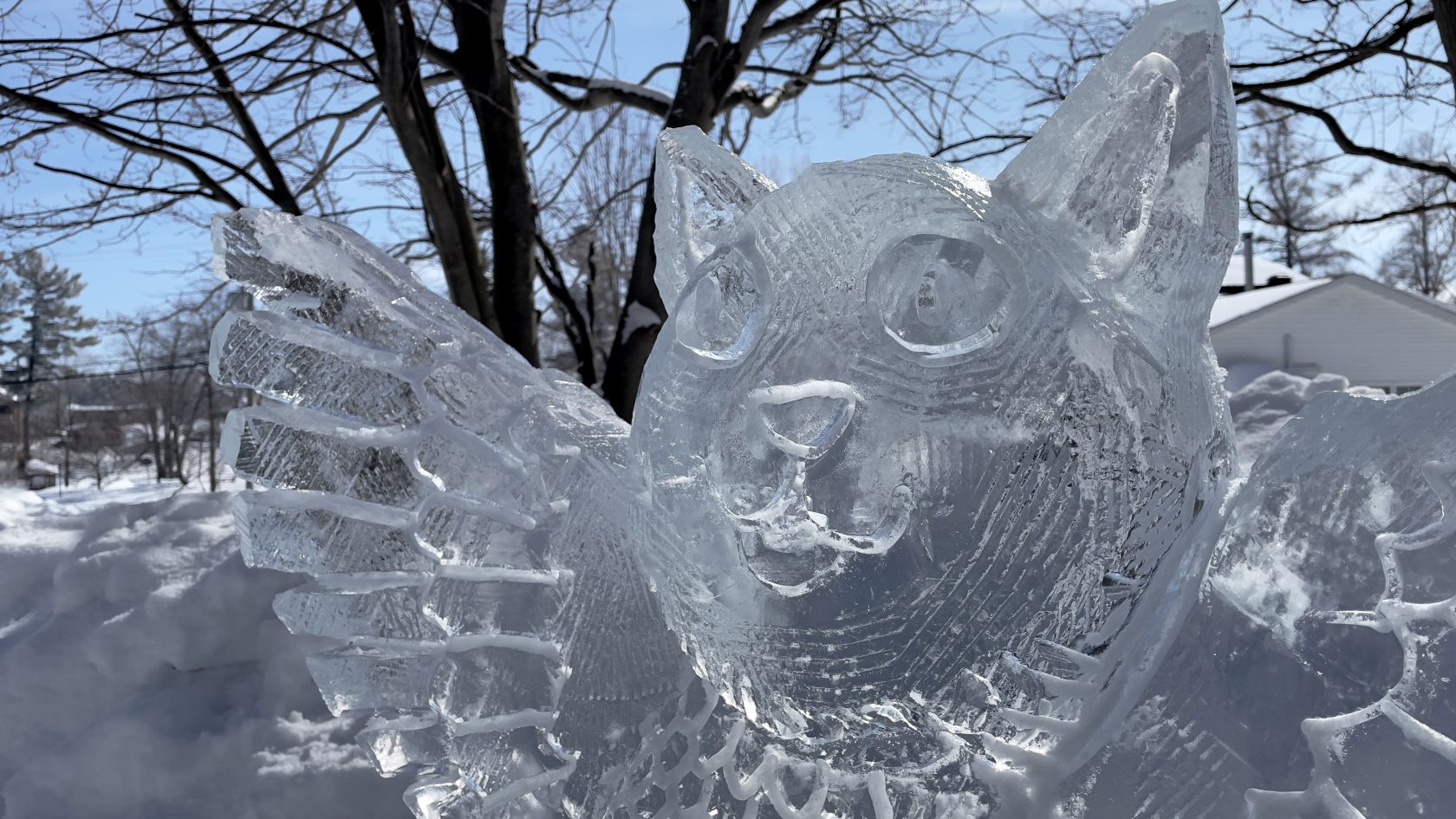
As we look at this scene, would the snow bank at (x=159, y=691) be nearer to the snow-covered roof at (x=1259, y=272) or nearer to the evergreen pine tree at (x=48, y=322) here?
the snow-covered roof at (x=1259, y=272)

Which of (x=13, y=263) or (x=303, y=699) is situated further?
(x=13, y=263)

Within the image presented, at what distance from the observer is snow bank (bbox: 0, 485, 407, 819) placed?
6.23 ft

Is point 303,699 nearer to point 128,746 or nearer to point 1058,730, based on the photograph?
point 128,746

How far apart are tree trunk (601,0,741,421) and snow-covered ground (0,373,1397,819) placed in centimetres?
197

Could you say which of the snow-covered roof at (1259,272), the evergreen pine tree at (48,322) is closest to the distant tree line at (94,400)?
the evergreen pine tree at (48,322)

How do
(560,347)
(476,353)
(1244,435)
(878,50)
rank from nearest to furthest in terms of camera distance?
(476,353)
(1244,435)
(878,50)
(560,347)

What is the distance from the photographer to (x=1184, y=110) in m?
0.77

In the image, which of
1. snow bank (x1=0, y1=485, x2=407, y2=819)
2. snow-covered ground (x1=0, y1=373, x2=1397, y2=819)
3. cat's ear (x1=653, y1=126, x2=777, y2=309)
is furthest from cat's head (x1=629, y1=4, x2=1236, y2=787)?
snow bank (x1=0, y1=485, x2=407, y2=819)

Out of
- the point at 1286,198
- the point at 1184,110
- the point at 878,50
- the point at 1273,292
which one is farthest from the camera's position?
the point at 1273,292

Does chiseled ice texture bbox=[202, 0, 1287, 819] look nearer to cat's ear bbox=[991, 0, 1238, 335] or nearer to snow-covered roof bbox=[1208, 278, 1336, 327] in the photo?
cat's ear bbox=[991, 0, 1238, 335]

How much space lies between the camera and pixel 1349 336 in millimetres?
15125

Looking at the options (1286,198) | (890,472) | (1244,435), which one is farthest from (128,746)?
(1286,198)

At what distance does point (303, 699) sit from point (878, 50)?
4945 mm

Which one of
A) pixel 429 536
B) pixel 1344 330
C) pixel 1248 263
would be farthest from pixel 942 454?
pixel 1248 263
